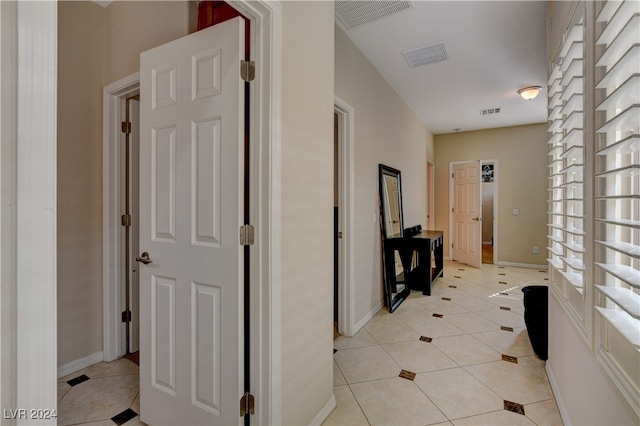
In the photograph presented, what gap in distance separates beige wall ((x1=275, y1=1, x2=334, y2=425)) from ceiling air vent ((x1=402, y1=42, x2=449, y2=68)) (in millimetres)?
1669

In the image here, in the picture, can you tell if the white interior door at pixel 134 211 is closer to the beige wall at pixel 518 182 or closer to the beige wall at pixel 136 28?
the beige wall at pixel 136 28

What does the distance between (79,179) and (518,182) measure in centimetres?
695

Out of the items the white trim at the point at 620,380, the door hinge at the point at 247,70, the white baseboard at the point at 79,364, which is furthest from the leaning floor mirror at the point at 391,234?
the white baseboard at the point at 79,364

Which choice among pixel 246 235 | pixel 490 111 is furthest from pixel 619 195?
pixel 490 111

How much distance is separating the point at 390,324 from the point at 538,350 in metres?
1.24

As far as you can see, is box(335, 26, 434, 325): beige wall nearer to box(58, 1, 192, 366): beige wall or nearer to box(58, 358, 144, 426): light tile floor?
box(58, 1, 192, 366): beige wall

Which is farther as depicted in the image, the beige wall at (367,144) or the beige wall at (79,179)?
the beige wall at (367,144)

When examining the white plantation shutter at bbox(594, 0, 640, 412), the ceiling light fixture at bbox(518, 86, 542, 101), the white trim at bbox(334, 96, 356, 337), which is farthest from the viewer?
the ceiling light fixture at bbox(518, 86, 542, 101)

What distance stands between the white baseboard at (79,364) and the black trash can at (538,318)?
3517 mm

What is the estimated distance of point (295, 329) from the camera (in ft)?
5.03

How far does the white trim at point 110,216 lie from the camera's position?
2.42m
